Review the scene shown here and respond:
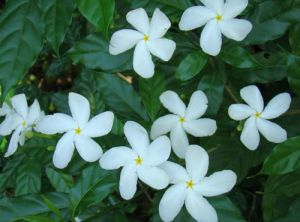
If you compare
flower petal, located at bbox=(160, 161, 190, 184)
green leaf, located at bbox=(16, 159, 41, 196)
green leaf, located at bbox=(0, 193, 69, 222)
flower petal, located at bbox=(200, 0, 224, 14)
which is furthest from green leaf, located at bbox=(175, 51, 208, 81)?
green leaf, located at bbox=(16, 159, 41, 196)

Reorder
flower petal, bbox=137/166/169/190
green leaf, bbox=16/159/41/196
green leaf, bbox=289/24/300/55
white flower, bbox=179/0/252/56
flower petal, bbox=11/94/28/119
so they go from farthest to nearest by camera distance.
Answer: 1. green leaf, bbox=16/159/41/196
2. flower petal, bbox=11/94/28/119
3. green leaf, bbox=289/24/300/55
4. white flower, bbox=179/0/252/56
5. flower petal, bbox=137/166/169/190

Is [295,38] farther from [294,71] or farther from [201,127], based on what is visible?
[201,127]

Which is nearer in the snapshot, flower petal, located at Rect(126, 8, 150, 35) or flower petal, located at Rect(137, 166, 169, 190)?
flower petal, located at Rect(137, 166, 169, 190)

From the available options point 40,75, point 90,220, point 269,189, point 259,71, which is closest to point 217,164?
point 269,189

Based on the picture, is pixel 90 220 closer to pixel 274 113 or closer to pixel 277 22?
pixel 274 113

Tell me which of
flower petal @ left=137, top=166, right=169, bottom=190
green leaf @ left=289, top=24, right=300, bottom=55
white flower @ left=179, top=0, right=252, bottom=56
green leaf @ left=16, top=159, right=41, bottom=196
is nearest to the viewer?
flower petal @ left=137, top=166, right=169, bottom=190

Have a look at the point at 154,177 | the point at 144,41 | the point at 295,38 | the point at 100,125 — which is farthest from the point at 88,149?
→ the point at 295,38

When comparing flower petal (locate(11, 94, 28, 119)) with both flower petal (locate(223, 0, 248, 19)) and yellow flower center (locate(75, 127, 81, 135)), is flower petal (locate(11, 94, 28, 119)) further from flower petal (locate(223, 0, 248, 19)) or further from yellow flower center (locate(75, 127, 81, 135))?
flower petal (locate(223, 0, 248, 19))
